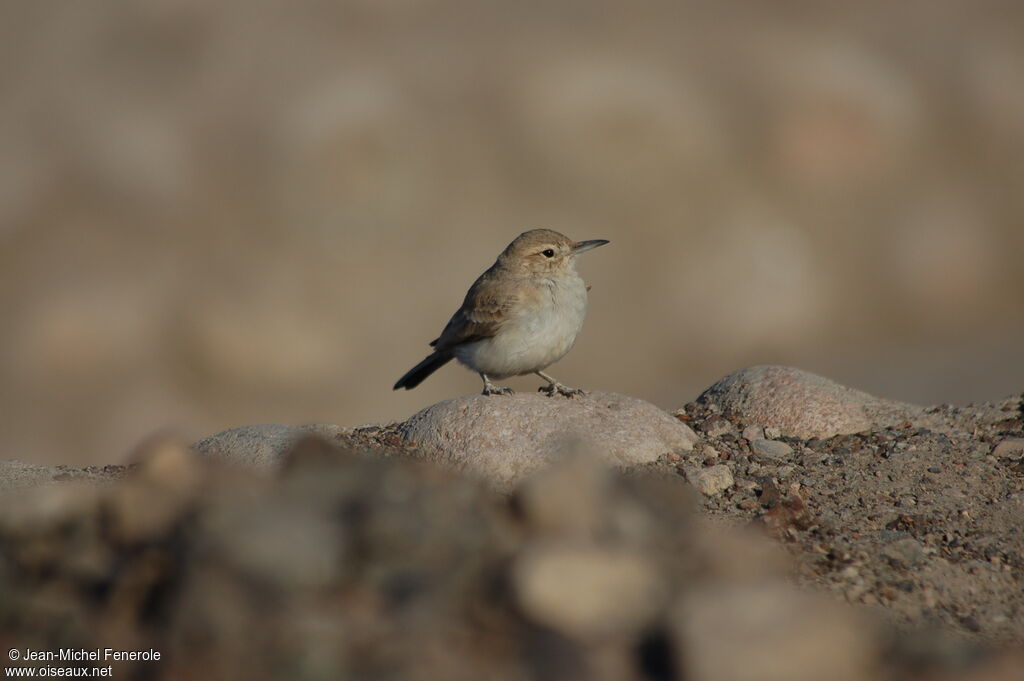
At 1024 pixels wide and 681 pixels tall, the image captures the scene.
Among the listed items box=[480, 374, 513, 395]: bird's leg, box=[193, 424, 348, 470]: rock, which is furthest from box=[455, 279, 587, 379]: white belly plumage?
box=[193, 424, 348, 470]: rock

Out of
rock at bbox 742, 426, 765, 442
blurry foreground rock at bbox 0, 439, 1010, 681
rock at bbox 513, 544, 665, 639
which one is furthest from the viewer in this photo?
rock at bbox 742, 426, 765, 442

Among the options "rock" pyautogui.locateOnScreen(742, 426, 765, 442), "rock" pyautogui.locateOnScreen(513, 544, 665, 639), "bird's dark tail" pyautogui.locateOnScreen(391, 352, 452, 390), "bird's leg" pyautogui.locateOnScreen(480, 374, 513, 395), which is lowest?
"rock" pyautogui.locateOnScreen(513, 544, 665, 639)

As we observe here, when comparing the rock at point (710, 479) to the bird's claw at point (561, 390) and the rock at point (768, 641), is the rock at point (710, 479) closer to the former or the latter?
the bird's claw at point (561, 390)

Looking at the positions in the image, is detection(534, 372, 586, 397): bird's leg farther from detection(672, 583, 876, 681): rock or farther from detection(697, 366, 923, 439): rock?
detection(672, 583, 876, 681): rock

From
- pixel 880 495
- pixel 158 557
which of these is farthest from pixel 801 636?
pixel 880 495

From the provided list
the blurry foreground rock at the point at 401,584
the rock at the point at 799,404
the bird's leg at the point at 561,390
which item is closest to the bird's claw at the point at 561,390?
the bird's leg at the point at 561,390

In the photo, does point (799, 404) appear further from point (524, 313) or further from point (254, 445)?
point (254, 445)
